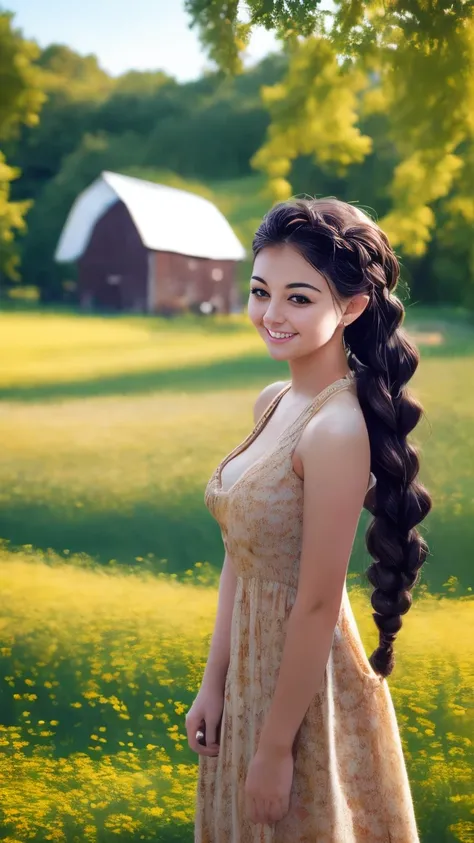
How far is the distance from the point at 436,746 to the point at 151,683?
835mm

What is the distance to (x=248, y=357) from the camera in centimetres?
368

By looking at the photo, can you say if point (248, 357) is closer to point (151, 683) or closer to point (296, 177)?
point (296, 177)

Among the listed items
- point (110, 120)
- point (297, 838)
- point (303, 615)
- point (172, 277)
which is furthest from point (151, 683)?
point (110, 120)

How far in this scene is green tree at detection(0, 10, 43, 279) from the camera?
324 centimetres

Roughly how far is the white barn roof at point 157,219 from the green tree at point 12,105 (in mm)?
195

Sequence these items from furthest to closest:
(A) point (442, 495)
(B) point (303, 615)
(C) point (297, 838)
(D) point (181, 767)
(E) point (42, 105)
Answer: (E) point (42, 105)
(A) point (442, 495)
(D) point (181, 767)
(C) point (297, 838)
(B) point (303, 615)

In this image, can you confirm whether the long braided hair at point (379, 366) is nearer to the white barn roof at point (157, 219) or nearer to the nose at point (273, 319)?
the nose at point (273, 319)

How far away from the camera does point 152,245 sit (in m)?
3.57

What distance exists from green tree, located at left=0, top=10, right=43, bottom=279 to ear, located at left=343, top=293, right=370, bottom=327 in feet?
7.69

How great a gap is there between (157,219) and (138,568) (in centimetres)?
145

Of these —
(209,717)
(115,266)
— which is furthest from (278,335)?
(115,266)

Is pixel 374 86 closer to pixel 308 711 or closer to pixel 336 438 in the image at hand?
pixel 336 438

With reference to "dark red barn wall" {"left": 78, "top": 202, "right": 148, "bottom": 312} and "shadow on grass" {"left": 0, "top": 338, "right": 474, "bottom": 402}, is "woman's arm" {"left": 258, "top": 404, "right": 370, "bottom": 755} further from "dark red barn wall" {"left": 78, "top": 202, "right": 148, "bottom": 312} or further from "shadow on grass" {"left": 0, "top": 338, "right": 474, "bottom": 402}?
"dark red barn wall" {"left": 78, "top": 202, "right": 148, "bottom": 312}

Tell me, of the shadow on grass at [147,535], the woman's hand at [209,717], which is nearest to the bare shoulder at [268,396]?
the woman's hand at [209,717]
